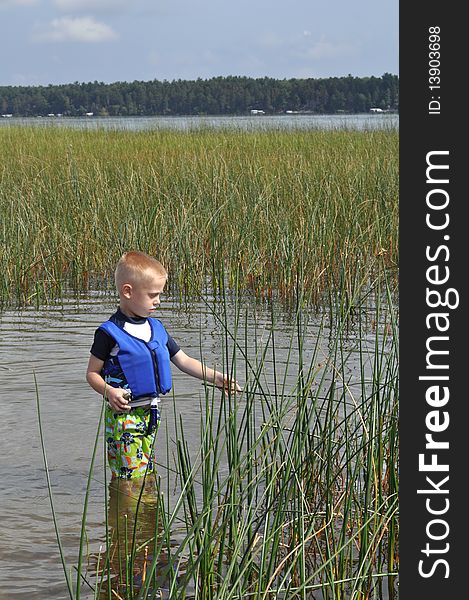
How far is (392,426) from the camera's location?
3.71 m

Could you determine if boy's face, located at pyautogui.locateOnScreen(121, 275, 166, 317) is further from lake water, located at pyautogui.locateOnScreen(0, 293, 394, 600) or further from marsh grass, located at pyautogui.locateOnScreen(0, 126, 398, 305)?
marsh grass, located at pyautogui.locateOnScreen(0, 126, 398, 305)

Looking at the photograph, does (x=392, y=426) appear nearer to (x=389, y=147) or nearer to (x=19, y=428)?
(x=19, y=428)

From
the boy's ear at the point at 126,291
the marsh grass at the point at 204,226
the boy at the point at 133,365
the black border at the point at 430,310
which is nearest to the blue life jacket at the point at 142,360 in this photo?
the boy at the point at 133,365

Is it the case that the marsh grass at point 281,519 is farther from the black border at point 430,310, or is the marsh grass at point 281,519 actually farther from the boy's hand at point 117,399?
the boy's hand at point 117,399

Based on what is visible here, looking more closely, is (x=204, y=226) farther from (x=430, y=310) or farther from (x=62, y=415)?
(x=430, y=310)

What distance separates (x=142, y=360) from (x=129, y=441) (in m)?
0.34

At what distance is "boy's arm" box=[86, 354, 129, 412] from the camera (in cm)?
436

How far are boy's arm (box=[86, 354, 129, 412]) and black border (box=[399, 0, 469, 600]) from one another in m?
1.49

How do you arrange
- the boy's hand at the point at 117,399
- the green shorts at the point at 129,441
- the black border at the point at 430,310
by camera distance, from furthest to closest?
the green shorts at the point at 129,441
the boy's hand at the point at 117,399
the black border at the point at 430,310

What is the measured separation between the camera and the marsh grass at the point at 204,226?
8.28 meters

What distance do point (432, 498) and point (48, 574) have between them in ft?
5.26

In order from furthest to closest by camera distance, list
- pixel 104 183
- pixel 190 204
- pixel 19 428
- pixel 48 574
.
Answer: pixel 104 183 → pixel 190 204 → pixel 19 428 → pixel 48 574

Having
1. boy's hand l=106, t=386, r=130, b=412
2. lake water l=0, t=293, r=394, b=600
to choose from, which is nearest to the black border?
lake water l=0, t=293, r=394, b=600

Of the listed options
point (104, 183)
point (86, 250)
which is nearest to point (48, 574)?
point (86, 250)
